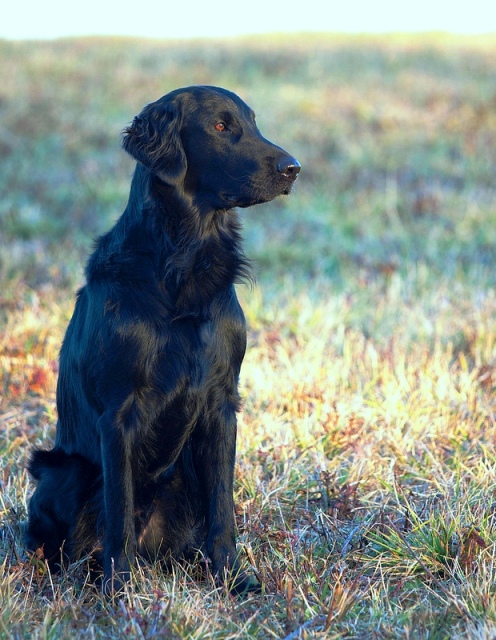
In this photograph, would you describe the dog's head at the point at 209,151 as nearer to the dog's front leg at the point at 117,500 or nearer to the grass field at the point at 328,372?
the dog's front leg at the point at 117,500

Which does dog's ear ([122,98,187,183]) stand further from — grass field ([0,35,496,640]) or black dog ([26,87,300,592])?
grass field ([0,35,496,640])

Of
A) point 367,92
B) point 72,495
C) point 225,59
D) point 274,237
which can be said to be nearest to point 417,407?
point 72,495

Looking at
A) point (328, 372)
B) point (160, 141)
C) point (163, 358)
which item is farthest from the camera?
point (328, 372)

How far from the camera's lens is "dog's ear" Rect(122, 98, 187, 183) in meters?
2.56

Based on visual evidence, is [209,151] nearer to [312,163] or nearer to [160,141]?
[160,141]

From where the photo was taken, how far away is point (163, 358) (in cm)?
248

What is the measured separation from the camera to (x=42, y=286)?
238 inches

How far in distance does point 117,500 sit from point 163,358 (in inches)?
18.5

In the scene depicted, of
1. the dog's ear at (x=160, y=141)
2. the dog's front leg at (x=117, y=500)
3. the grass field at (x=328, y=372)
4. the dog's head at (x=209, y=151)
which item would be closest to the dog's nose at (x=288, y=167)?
the dog's head at (x=209, y=151)

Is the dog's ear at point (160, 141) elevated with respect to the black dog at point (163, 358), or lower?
elevated

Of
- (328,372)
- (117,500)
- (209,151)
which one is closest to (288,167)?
(209,151)

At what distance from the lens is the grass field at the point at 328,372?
2383 mm

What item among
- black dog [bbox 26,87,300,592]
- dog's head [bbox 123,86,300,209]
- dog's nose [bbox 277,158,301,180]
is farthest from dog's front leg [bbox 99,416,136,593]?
dog's nose [bbox 277,158,301,180]

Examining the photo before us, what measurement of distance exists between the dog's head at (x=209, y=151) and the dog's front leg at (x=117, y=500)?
0.82 metres
